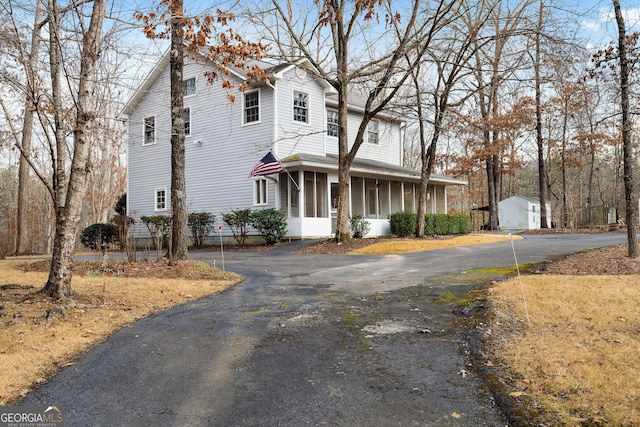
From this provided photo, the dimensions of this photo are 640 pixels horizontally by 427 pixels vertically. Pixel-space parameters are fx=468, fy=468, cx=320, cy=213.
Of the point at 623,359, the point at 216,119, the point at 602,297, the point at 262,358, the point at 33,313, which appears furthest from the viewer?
the point at 216,119

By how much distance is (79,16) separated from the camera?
7.17 meters

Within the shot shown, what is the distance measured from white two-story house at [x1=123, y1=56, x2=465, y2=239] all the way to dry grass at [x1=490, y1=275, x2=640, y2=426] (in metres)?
12.7

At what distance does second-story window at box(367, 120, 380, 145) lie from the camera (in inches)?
1011

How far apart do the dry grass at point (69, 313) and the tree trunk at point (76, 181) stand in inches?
12.6

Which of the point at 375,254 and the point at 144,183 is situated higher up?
the point at 144,183

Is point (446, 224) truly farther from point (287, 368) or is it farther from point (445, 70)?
point (287, 368)

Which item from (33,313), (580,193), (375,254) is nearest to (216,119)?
(375,254)

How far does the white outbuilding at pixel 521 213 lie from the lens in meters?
36.5

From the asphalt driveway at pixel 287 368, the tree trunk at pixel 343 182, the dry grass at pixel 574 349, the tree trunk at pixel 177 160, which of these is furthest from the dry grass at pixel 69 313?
the tree trunk at pixel 343 182

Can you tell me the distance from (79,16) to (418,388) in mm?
7159

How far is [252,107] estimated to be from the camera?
813 inches

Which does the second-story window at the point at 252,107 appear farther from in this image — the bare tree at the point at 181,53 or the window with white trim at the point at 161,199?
the bare tree at the point at 181,53

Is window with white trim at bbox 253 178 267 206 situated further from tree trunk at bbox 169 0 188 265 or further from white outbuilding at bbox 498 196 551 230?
white outbuilding at bbox 498 196 551 230

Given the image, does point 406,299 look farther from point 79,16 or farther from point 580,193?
point 580,193
